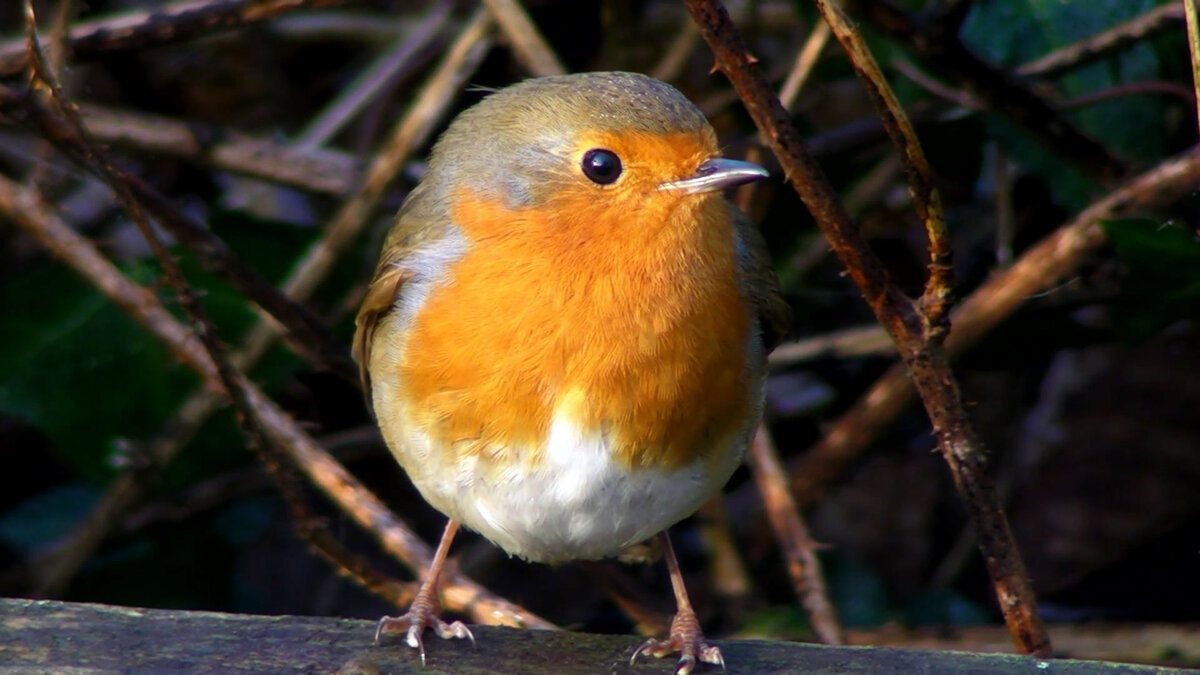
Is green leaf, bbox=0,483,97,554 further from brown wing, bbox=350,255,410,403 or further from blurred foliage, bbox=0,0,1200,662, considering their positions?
brown wing, bbox=350,255,410,403

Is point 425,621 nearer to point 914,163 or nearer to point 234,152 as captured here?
point 914,163

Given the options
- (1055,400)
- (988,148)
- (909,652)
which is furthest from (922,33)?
(1055,400)

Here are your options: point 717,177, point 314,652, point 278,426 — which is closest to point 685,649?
point 314,652

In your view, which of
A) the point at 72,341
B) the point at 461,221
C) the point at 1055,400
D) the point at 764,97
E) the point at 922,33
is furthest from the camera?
the point at 1055,400

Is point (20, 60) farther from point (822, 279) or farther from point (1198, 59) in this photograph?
point (1198, 59)

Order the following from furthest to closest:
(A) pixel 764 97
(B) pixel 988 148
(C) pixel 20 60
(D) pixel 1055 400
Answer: (D) pixel 1055 400 < (B) pixel 988 148 < (C) pixel 20 60 < (A) pixel 764 97
